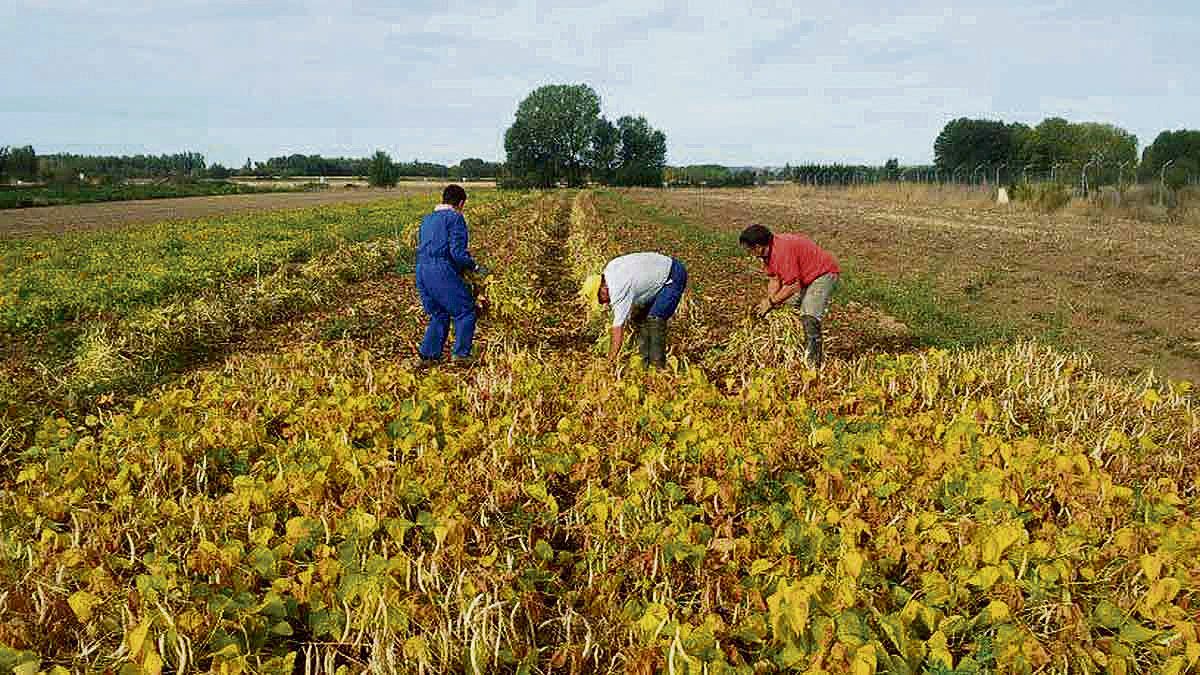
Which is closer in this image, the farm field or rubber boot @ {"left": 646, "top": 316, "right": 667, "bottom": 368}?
the farm field

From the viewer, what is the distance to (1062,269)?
46.4 feet

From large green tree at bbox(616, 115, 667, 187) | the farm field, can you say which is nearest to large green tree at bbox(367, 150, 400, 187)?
large green tree at bbox(616, 115, 667, 187)

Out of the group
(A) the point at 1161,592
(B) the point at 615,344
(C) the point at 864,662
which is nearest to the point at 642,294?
(B) the point at 615,344

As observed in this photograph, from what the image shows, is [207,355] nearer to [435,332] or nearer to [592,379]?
[435,332]

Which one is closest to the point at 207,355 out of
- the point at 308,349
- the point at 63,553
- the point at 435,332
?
the point at 308,349

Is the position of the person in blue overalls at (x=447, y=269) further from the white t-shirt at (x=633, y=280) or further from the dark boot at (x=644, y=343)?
the dark boot at (x=644, y=343)

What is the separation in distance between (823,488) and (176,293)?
1081 centimetres

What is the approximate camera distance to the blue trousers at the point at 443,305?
678cm

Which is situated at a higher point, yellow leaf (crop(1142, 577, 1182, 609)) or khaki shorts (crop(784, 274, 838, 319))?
khaki shorts (crop(784, 274, 838, 319))

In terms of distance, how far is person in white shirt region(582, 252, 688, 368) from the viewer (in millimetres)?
6066

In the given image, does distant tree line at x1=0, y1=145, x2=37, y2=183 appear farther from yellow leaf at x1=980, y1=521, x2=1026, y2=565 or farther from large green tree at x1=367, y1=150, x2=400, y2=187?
yellow leaf at x1=980, y1=521, x2=1026, y2=565

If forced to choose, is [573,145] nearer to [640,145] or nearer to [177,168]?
[640,145]

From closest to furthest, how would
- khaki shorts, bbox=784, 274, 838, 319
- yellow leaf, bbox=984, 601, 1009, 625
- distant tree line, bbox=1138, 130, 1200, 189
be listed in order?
1. yellow leaf, bbox=984, 601, 1009, 625
2. khaki shorts, bbox=784, 274, 838, 319
3. distant tree line, bbox=1138, 130, 1200, 189

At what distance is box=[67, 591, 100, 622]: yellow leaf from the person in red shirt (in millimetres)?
5467
